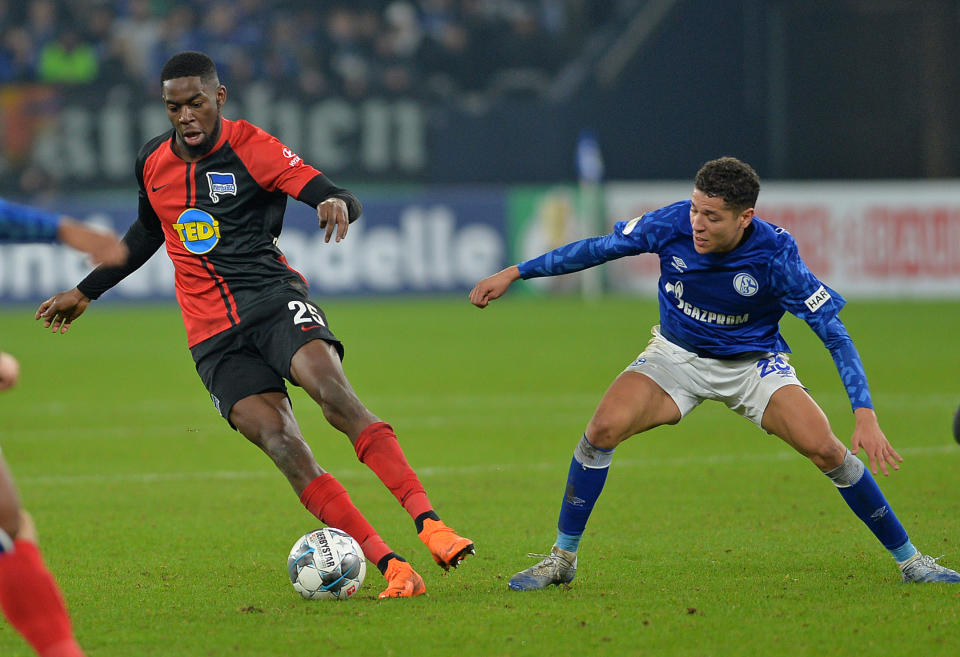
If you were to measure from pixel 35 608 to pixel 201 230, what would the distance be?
2.30 meters

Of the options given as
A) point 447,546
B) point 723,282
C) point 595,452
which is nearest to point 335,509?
point 447,546

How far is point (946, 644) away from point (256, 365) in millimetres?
2799

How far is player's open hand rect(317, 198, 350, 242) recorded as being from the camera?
5.01 m

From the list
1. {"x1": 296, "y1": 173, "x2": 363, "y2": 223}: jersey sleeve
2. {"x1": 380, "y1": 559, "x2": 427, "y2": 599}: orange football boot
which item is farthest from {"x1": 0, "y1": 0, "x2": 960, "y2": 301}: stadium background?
{"x1": 380, "y1": 559, "x2": 427, "y2": 599}: orange football boot

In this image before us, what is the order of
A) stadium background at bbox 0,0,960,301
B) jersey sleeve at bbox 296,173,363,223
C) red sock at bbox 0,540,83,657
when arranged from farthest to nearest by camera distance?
stadium background at bbox 0,0,960,301 → jersey sleeve at bbox 296,173,363,223 → red sock at bbox 0,540,83,657

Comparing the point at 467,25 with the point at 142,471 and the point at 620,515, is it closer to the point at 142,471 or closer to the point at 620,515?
the point at 142,471

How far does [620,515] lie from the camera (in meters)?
7.00

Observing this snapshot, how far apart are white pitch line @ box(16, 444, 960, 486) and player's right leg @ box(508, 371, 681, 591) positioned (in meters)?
2.84

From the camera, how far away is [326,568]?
513cm

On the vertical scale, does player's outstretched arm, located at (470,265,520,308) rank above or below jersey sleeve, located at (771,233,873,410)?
above

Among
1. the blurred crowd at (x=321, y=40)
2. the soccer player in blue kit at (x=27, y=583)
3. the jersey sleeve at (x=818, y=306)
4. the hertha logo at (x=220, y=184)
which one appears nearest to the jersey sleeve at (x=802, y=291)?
the jersey sleeve at (x=818, y=306)

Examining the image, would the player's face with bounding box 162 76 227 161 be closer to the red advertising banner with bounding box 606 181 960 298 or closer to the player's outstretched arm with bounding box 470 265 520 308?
the player's outstretched arm with bounding box 470 265 520 308

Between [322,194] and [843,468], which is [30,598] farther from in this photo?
[843,468]

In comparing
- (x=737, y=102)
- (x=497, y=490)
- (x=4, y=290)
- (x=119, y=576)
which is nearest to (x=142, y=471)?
(x=497, y=490)
